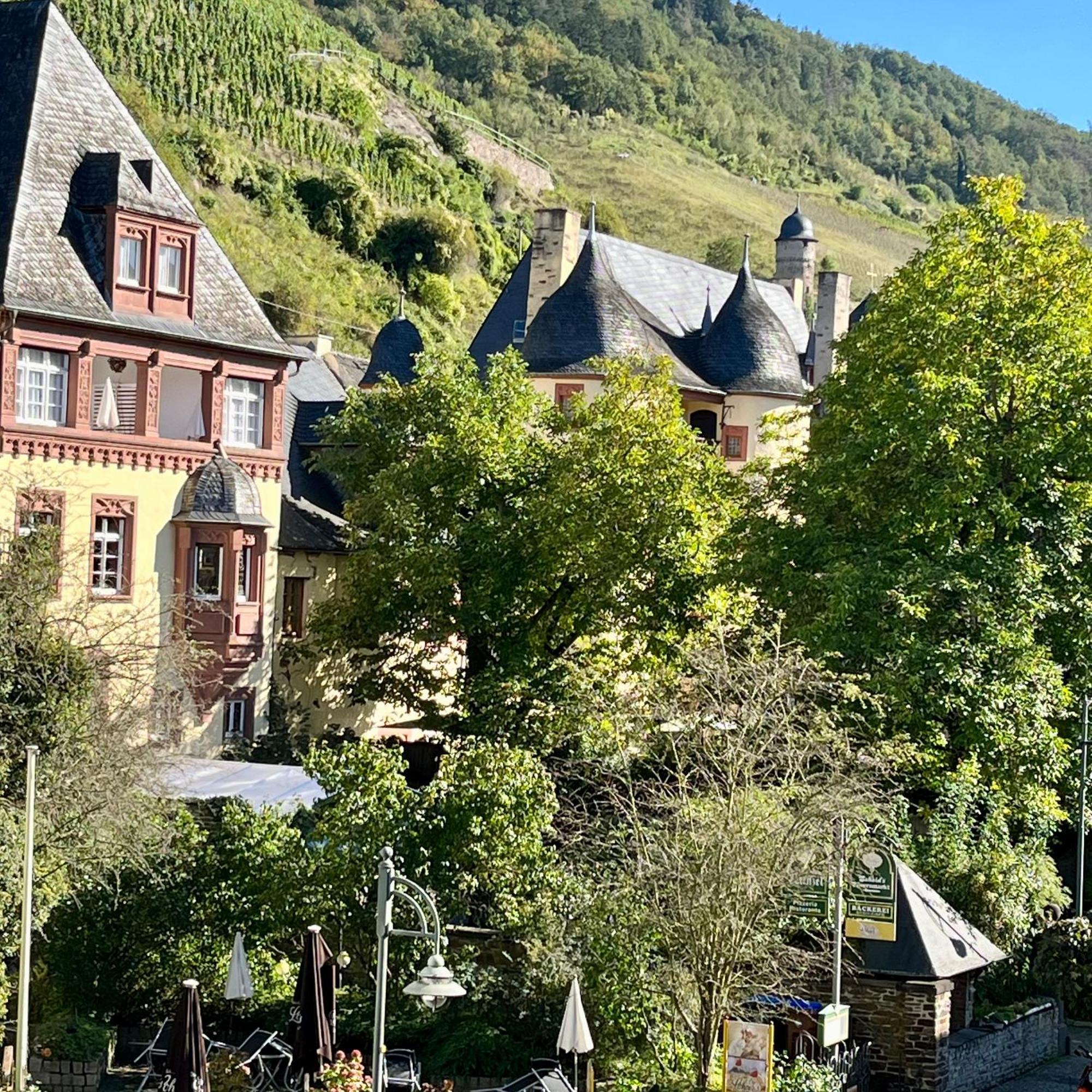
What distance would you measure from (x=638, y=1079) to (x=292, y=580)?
67.9 feet

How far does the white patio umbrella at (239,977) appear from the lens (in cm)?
2453

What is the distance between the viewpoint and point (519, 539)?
37.1m

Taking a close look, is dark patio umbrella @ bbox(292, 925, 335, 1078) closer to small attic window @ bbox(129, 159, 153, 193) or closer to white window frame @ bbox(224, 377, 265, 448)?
white window frame @ bbox(224, 377, 265, 448)

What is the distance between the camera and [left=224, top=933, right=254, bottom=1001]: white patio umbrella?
24531 millimetres

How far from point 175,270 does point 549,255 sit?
71.4 feet

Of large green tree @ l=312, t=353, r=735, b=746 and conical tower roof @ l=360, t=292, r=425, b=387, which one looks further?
conical tower roof @ l=360, t=292, r=425, b=387

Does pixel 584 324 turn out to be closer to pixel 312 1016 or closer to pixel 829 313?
pixel 829 313

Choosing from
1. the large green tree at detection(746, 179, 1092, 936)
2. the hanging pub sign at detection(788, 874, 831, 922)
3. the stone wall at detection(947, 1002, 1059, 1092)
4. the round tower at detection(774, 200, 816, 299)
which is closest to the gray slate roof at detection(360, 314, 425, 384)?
the large green tree at detection(746, 179, 1092, 936)

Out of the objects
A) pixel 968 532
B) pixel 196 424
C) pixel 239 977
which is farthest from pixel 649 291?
pixel 239 977

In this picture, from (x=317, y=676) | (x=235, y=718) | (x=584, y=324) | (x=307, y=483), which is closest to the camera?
(x=235, y=718)

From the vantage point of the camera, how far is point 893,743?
2912cm

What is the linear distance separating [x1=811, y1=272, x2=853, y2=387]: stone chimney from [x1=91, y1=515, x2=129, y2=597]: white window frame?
115 ft

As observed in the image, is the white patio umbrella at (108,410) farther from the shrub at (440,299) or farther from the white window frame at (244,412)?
the shrub at (440,299)

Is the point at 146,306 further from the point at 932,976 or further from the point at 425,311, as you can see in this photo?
the point at 425,311
